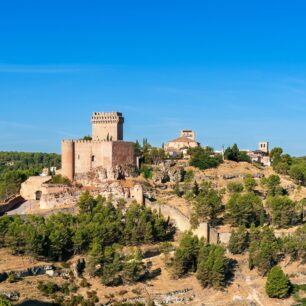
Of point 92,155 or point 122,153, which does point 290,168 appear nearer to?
point 122,153

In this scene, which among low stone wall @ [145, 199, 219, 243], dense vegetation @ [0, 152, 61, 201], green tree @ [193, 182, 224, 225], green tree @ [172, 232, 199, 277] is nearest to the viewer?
green tree @ [172, 232, 199, 277]

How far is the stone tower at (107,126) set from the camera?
66812mm

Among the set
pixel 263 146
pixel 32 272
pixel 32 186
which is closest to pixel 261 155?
pixel 263 146

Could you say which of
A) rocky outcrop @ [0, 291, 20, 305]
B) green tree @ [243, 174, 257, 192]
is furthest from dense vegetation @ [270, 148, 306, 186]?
rocky outcrop @ [0, 291, 20, 305]

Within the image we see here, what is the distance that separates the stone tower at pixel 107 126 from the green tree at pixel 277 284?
25337mm

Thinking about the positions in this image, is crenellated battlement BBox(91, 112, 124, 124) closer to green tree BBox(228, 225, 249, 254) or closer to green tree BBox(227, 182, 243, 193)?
green tree BBox(227, 182, 243, 193)

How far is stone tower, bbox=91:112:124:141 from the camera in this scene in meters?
66.8

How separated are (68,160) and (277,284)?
26.3 metres

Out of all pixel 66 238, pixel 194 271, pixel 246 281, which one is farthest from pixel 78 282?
pixel 246 281

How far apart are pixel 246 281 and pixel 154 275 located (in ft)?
25.4

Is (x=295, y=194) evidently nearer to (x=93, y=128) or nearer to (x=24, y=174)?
(x=93, y=128)

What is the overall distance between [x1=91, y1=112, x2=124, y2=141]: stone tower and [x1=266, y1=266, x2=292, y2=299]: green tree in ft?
83.1

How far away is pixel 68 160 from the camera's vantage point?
63750mm

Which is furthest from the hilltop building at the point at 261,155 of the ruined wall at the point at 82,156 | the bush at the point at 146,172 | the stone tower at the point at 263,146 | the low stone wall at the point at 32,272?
the low stone wall at the point at 32,272
